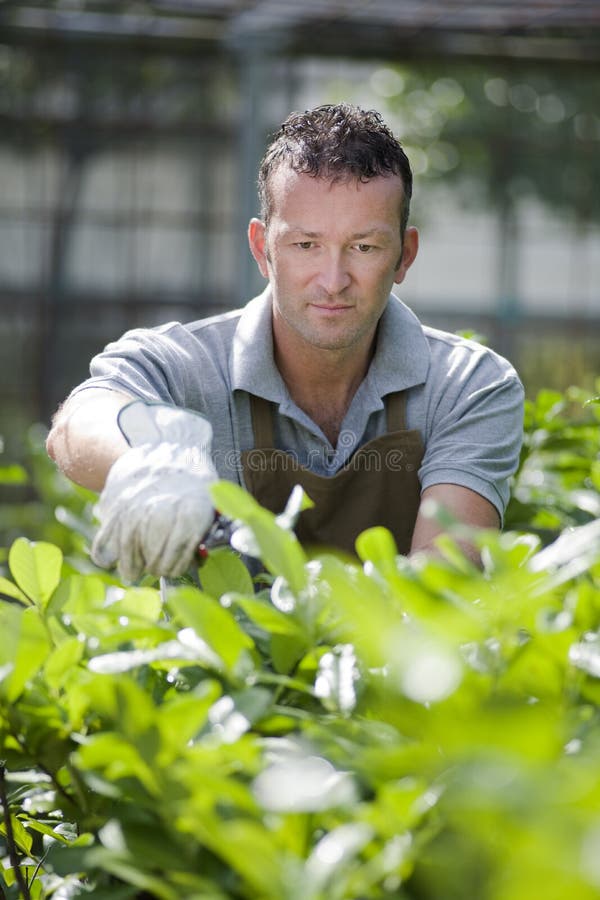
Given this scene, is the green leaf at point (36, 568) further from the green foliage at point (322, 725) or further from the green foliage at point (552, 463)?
the green foliage at point (552, 463)

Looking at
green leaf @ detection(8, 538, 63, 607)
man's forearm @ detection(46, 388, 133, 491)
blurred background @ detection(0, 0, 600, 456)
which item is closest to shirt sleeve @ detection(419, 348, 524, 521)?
man's forearm @ detection(46, 388, 133, 491)

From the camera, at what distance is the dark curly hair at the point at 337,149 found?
1.81 metres

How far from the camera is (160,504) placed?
3.39 ft

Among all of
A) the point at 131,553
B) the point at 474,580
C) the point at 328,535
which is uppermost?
the point at 474,580

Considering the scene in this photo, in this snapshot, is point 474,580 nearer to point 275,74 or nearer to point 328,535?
point 328,535

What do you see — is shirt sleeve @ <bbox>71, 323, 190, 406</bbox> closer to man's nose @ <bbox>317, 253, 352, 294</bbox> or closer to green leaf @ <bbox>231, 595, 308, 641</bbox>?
man's nose @ <bbox>317, 253, 352, 294</bbox>

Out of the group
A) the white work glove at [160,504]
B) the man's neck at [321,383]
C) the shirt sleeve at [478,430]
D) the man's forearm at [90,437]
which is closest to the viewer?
the white work glove at [160,504]

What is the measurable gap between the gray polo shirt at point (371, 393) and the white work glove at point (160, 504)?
2.06 feet

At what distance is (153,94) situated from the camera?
18.2 feet

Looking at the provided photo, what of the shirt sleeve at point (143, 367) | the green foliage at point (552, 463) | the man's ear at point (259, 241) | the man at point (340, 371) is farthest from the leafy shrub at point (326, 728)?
the man's ear at point (259, 241)

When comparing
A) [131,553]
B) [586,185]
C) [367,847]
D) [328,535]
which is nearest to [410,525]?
[328,535]

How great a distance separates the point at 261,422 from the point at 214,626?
121 centimetres

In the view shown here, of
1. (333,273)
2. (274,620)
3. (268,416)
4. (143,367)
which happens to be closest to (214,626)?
(274,620)

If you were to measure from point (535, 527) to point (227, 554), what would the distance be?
3.32 feet
